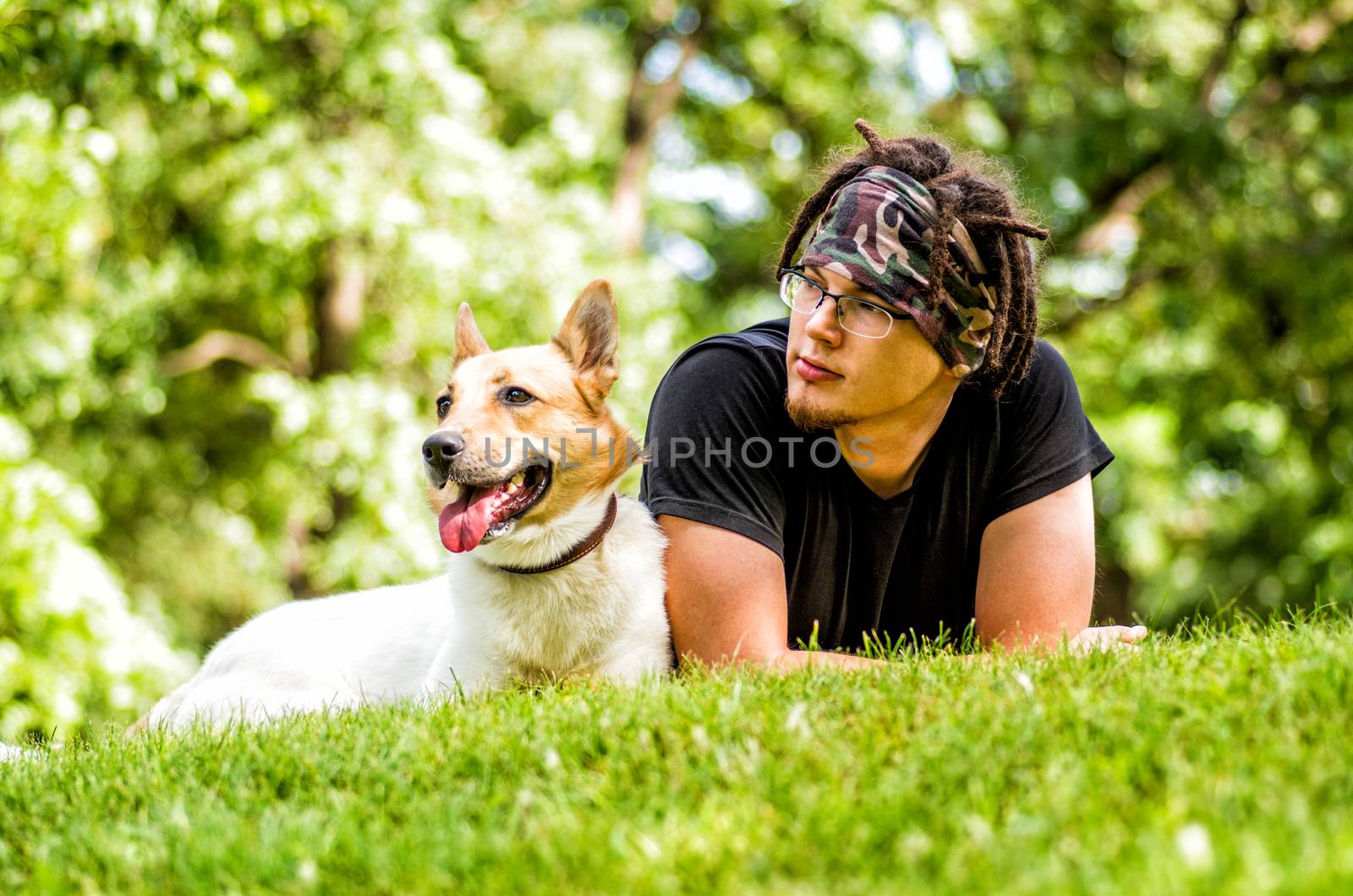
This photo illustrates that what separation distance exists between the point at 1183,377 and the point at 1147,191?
89.9 inches

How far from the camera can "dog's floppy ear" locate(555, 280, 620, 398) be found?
4.39 m

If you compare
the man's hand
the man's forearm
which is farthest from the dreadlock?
the man's forearm

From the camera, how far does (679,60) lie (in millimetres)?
15953

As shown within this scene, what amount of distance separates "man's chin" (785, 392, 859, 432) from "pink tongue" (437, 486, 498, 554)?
3.23 ft

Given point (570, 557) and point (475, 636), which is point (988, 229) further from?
point (475, 636)

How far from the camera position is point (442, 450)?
12.7 feet

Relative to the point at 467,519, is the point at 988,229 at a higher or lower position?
higher

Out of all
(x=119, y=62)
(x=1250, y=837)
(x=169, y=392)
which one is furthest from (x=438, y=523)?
(x=169, y=392)

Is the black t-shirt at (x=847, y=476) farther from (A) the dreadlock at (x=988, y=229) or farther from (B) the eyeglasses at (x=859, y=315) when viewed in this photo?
(B) the eyeglasses at (x=859, y=315)

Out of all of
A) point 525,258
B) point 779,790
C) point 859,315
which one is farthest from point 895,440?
point 525,258

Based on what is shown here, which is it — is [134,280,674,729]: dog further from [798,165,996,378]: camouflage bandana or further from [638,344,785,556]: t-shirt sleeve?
[798,165,996,378]: camouflage bandana

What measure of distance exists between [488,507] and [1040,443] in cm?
186

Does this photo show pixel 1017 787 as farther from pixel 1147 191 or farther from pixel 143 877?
pixel 1147 191

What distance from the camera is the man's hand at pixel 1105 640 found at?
3.44m
